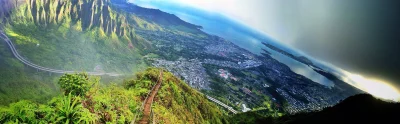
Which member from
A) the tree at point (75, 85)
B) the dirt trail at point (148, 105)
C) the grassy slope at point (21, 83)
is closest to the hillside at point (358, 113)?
the dirt trail at point (148, 105)

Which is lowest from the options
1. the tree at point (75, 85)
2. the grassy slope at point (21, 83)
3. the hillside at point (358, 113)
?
the grassy slope at point (21, 83)

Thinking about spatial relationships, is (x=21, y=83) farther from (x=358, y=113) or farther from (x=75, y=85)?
(x=358, y=113)

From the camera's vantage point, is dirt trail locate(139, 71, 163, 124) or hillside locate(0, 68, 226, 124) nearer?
hillside locate(0, 68, 226, 124)

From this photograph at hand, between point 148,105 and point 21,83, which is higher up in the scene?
point 148,105

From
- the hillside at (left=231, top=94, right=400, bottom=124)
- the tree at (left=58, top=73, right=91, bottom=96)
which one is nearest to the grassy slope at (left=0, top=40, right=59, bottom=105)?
the tree at (left=58, top=73, right=91, bottom=96)

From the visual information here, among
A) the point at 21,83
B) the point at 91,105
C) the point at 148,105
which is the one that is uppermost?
the point at 91,105

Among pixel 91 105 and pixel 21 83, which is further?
pixel 21 83

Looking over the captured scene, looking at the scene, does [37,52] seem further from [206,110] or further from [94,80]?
[94,80]

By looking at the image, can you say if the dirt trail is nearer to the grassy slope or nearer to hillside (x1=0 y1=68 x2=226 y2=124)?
hillside (x1=0 y1=68 x2=226 y2=124)

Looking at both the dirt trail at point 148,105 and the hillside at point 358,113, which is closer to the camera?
the dirt trail at point 148,105

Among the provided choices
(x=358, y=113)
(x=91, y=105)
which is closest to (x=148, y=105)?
(x=91, y=105)

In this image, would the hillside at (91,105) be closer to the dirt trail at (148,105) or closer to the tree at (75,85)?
the tree at (75,85)
